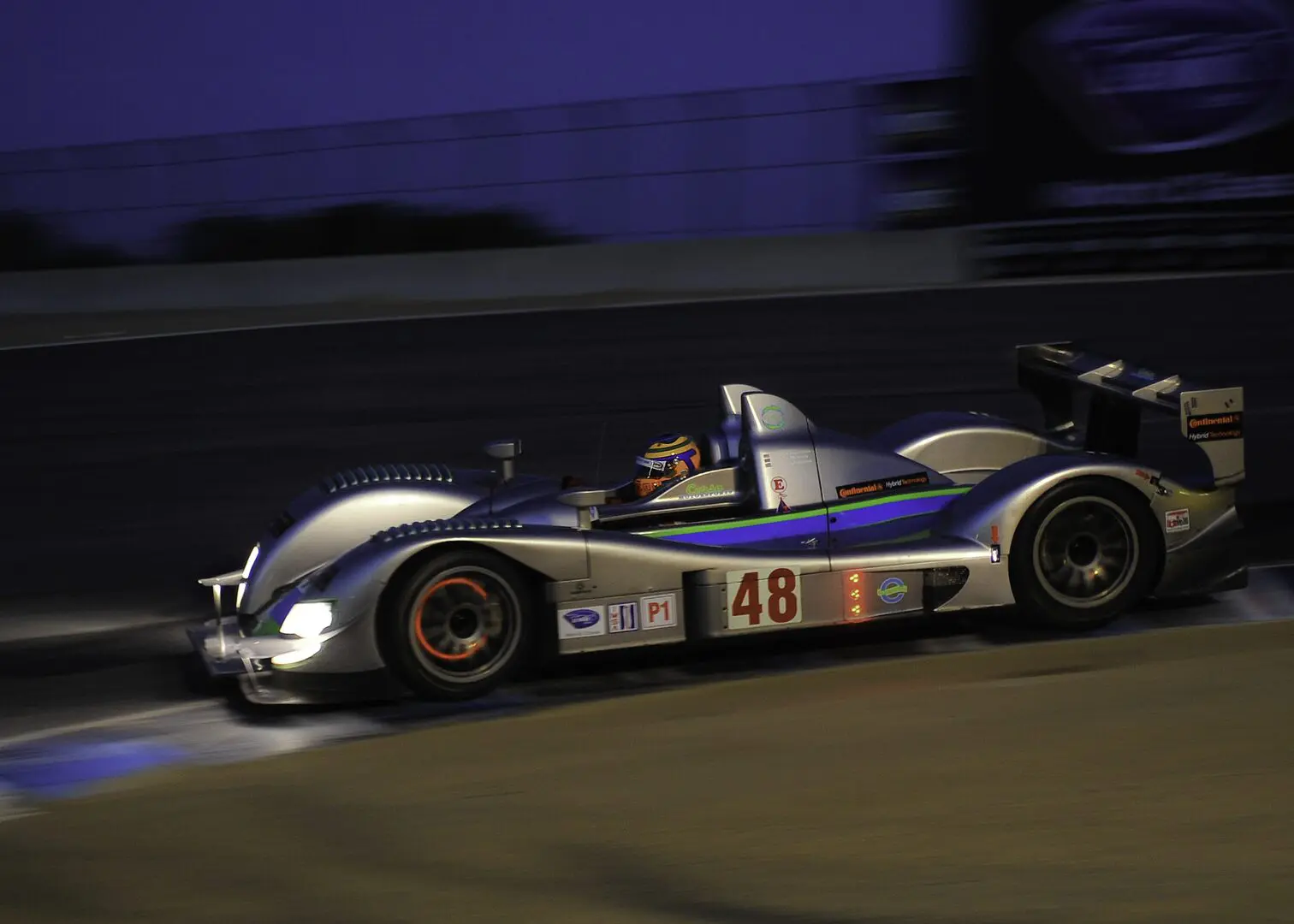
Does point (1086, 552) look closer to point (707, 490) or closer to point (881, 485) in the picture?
point (881, 485)

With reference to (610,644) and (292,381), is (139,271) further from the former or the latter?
(610,644)

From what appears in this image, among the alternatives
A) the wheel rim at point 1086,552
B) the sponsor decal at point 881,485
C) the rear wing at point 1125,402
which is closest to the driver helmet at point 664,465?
the sponsor decal at point 881,485

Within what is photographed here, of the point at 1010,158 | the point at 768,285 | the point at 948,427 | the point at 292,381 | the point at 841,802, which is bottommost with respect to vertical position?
the point at 841,802

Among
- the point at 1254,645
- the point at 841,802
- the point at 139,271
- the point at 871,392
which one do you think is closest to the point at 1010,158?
the point at 871,392

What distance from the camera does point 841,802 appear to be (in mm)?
4656

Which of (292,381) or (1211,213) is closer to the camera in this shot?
(292,381)

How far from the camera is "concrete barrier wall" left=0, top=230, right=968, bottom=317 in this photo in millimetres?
24531

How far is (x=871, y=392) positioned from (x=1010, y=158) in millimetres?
11492

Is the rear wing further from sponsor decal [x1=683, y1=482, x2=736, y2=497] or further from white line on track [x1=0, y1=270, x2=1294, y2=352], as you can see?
white line on track [x1=0, y1=270, x2=1294, y2=352]

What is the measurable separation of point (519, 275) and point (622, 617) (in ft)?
63.2

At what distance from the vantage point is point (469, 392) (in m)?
16.3

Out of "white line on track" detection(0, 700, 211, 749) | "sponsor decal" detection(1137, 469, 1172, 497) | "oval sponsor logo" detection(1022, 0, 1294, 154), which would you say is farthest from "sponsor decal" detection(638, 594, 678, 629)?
"oval sponsor logo" detection(1022, 0, 1294, 154)

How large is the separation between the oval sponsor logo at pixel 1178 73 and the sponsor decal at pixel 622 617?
2002 centimetres

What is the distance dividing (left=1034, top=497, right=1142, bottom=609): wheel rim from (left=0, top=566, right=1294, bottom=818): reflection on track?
187mm
